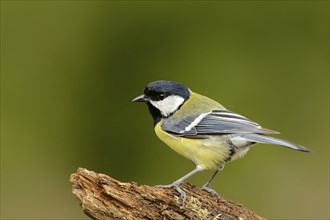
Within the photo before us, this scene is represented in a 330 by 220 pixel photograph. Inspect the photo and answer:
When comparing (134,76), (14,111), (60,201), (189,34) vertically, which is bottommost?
(60,201)

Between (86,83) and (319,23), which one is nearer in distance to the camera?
(86,83)

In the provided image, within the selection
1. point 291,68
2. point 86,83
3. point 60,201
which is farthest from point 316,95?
point 60,201

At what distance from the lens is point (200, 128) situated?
284cm

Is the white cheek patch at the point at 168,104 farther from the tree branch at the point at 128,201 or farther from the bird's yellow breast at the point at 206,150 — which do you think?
the tree branch at the point at 128,201

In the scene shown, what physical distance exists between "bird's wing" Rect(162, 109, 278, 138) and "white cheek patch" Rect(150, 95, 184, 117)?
0.21 feet

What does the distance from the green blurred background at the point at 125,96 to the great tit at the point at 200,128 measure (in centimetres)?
212

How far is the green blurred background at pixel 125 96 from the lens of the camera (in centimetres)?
509

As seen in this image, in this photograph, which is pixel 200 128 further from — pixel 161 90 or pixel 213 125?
pixel 161 90

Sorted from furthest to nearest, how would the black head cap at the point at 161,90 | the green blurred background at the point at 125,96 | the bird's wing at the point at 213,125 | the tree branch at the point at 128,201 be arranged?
1. the green blurred background at the point at 125,96
2. the black head cap at the point at 161,90
3. the bird's wing at the point at 213,125
4. the tree branch at the point at 128,201

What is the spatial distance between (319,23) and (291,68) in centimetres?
55

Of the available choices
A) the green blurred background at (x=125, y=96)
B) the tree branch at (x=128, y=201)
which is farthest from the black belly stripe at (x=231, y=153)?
the green blurred background at (x=125, y=96)

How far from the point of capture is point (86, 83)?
524 centimetres

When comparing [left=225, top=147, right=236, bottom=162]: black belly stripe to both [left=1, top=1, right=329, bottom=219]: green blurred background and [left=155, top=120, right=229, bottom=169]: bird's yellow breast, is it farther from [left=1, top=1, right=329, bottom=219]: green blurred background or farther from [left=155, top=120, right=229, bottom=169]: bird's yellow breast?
[left=1, top=1, right=329, bottom=219]: green blurred background

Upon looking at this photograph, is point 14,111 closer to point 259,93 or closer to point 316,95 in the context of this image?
point 259,93
